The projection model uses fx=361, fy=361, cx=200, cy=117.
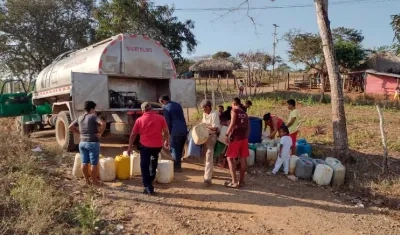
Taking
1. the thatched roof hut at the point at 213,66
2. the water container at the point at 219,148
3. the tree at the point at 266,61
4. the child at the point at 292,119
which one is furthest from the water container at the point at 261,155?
the thatched roof hut at the point at 213,66

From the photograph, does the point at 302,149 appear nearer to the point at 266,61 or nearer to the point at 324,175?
the point at 324,175

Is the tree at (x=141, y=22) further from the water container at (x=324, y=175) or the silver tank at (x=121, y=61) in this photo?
the water container at (x=324, y=175)

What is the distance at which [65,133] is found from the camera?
8.50 meters

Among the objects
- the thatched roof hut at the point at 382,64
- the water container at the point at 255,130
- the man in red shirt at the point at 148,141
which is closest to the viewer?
the man in red shirt at the point at 148,141

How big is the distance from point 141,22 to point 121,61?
13422 millimetres

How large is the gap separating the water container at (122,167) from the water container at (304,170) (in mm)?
3357

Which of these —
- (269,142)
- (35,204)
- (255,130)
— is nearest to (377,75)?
(269,142)

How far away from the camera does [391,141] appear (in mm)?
9859

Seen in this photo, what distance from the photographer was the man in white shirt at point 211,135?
20.5 ft

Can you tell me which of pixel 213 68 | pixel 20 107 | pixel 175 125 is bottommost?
→ pixel 175 125

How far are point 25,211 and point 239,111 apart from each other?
11.8ft

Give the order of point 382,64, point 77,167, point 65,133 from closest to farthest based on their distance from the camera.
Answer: point 77,167, point 65,133, point 382,64

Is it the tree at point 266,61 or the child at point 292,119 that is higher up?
the tree at point 266,61

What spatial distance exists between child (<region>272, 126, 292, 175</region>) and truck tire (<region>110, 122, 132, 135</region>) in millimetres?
3158
